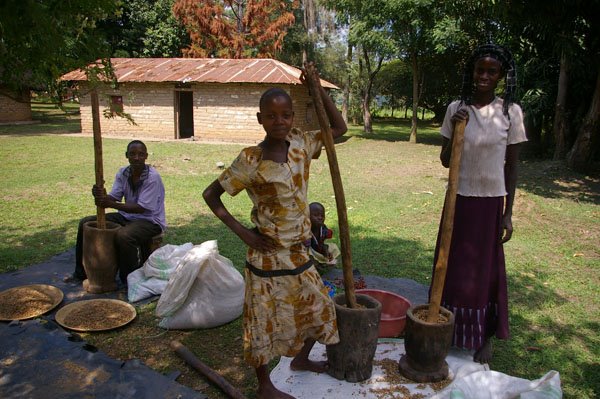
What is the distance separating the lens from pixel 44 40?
187 cm

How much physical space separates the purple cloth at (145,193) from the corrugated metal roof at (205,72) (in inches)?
463

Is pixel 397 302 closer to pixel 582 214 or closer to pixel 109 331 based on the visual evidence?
pixel 109 331

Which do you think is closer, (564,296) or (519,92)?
(564,296)

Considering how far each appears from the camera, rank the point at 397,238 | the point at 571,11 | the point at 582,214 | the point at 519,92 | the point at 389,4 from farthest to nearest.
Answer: the point at 389,4, the point at 519,92, the point at 571,11, the point at 582,214, the point at 397,238

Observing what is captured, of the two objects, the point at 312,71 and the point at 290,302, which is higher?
the point at 312,71

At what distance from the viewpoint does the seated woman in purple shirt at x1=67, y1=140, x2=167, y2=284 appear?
411 centimetres

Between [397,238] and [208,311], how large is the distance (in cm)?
309

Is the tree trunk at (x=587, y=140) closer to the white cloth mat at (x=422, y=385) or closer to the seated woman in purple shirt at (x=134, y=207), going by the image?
the white cloth mat at (x=422, y=385)

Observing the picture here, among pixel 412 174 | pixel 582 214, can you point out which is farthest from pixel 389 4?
pixel 582 214

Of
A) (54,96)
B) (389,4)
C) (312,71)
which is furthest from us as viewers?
(389,4)

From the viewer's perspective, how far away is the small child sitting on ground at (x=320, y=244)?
14.5 feet

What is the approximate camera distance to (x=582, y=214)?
7246 millimetres

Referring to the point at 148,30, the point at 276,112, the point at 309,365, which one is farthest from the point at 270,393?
the point at 148,30

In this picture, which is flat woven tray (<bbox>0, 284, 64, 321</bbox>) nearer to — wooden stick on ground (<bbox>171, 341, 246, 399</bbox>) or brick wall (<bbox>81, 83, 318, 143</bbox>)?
wooden stick on ground (<bbox>171, 341, 246, 399</bbox>)
